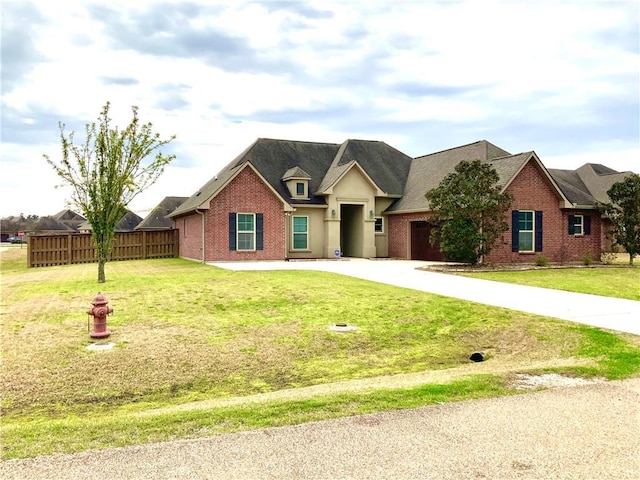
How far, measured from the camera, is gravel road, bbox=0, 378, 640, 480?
3.68 meters

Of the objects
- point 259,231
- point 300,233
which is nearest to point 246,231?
point 259,231

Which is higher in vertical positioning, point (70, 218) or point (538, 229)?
point (70, 218)

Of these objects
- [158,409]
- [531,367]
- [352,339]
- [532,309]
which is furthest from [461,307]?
[158,409]

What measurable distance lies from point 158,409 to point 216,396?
0.88m

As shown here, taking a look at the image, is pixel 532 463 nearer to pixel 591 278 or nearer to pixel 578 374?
pixel 578 374

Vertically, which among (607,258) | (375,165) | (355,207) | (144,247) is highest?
(375,165)

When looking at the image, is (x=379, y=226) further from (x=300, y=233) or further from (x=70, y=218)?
(x=70, y=218)

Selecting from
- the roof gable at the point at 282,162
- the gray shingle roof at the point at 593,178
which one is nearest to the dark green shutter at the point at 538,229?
the gray shingle roof at the point at 593,178

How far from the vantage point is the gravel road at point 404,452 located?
145 inches

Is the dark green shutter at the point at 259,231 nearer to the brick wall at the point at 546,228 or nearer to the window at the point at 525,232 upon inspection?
the brick wall at the point at 546,228

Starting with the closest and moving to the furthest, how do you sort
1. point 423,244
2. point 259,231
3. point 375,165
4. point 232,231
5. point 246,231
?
point 232,231 → point 246,231 → point 259,231 → point 423,244 → point 375,165

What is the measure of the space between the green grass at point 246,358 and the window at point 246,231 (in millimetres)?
12452

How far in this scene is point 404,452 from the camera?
4.01 m

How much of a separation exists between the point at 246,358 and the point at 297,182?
21381mm
